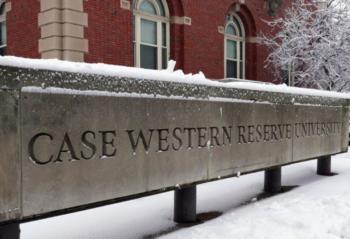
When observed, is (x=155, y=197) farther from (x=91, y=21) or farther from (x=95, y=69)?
(x=91, y=21)

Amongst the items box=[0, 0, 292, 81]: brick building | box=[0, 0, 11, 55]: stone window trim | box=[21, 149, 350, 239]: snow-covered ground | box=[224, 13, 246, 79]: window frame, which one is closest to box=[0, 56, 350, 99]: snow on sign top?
box=[21, 149, 350, 239]: snow-covered ground

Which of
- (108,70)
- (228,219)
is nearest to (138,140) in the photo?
(108,70)

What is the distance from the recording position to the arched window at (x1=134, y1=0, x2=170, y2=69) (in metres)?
12.9

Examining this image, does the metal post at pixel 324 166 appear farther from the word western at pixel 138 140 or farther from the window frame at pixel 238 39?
the window frame at pixel 238 39

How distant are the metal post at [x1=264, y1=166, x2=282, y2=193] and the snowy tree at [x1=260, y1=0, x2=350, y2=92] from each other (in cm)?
1050

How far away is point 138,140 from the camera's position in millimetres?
3898

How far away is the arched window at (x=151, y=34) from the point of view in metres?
12.9

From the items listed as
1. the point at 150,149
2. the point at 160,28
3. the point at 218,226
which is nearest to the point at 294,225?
the point at 218,226

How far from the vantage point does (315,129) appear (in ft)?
23.3

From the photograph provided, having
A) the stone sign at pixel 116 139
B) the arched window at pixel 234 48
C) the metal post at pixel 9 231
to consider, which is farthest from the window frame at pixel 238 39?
the metal post at pixel 9 231

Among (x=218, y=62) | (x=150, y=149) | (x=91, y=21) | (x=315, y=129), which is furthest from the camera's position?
(x=218, y=62)

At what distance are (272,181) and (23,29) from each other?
8249mm

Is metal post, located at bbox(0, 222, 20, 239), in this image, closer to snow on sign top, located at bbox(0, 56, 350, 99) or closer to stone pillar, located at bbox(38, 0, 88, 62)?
snow on sign top, located at bbox(0, 56, 350, 99)

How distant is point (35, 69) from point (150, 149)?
1.33 m
